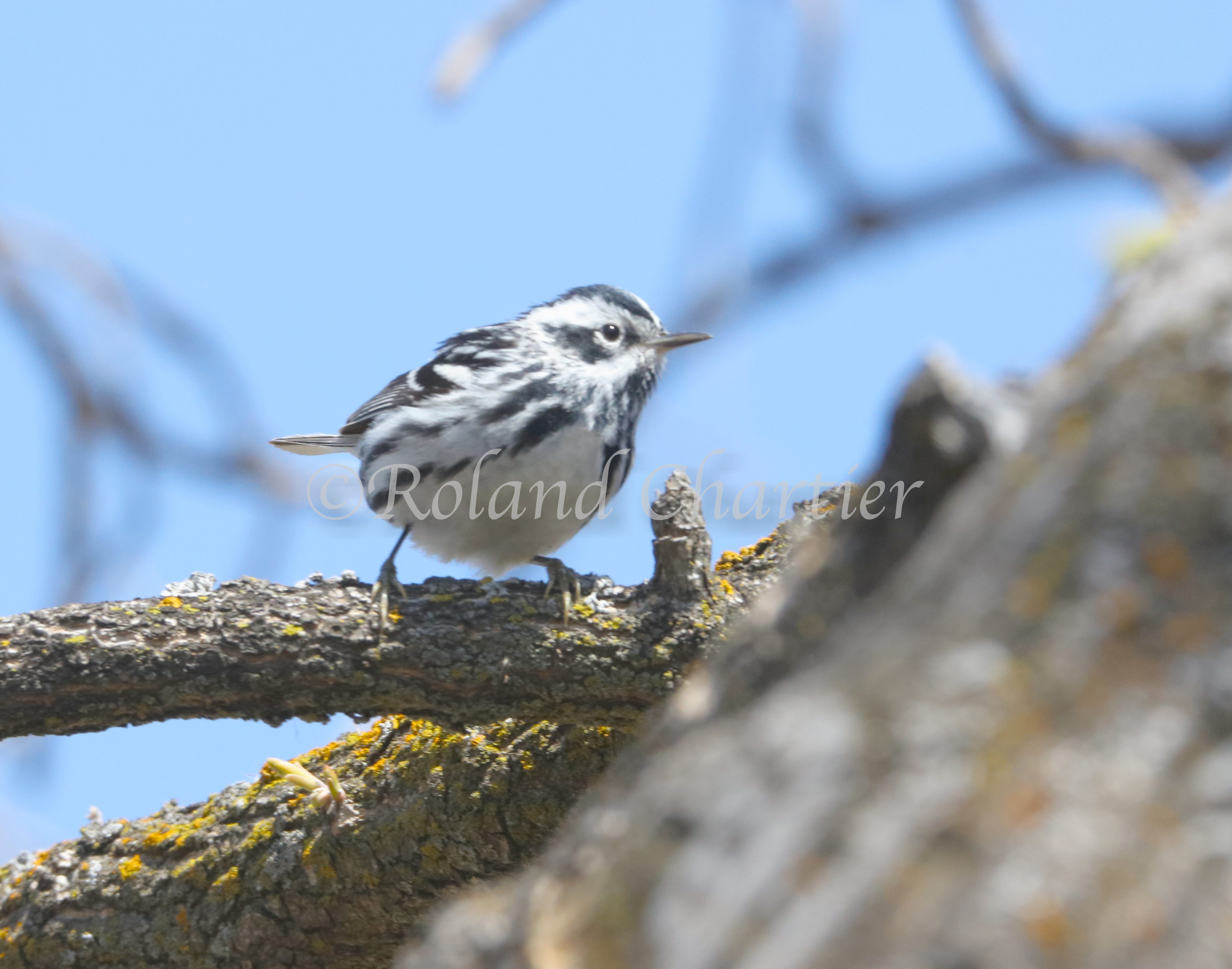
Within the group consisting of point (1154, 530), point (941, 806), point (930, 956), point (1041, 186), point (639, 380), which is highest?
point (639, 380)

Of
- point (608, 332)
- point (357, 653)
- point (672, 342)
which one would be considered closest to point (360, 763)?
point (357, 653)

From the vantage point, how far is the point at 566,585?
3645 mm

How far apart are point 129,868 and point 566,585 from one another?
5.02 ft

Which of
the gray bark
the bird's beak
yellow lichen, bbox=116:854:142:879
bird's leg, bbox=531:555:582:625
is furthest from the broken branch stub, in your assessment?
yellow lichen, bbox=116:854:142:879

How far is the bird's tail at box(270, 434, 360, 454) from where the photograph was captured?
5340 millimetres

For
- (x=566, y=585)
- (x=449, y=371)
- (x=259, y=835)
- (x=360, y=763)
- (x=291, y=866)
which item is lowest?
(x=291, y=866)

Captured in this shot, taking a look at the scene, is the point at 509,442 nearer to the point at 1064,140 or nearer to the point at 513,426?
the point at 513,426

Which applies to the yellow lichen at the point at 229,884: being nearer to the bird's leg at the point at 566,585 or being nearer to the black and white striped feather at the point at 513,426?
the bird's leg at the point at 566,585

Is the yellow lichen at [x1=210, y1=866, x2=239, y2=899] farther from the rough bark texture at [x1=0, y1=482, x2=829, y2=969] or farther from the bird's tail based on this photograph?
the bird's tail

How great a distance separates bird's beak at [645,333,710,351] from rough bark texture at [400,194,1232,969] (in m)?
3.73

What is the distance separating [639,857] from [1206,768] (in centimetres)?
50

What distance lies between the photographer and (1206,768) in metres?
1.01

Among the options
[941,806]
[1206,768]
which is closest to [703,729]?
[941,806]

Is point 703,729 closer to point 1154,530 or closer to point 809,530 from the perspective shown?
point 1154,530
